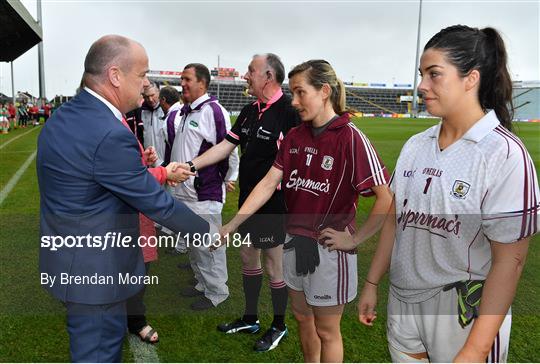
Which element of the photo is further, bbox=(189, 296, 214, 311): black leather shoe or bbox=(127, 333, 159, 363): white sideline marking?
bbox=(189, 296, 214, 311): black leather shoe

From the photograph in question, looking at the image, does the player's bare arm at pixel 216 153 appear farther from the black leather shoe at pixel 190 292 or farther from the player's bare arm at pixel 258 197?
the black leather shoe at pixel 190 292

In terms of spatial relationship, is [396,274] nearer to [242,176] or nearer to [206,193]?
[242,176]

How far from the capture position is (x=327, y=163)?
92.5 inches

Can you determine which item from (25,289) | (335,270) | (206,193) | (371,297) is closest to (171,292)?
(206,193)

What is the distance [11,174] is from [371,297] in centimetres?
1064

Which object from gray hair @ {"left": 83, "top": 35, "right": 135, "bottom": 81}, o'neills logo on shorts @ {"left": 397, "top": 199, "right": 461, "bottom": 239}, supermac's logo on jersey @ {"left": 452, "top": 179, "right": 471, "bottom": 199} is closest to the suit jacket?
gray hair @ {"left": 83, "top": 35, "right": 135, "bottom": 81}

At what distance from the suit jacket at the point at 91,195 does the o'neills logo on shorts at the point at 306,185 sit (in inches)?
29.4

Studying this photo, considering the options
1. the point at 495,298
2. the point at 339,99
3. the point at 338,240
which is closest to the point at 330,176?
the point at 338,240

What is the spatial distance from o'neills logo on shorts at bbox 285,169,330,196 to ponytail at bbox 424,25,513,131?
97cm

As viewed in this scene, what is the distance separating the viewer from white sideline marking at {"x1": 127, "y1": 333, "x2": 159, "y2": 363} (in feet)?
10.1

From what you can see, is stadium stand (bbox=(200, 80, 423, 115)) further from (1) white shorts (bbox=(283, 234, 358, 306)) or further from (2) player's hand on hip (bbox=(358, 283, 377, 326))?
(2) player's hand on hip (bbox=(358, 283, 377, 326))

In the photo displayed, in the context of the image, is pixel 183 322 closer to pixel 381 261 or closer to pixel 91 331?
pixel 91 331

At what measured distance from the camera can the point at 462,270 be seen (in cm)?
158

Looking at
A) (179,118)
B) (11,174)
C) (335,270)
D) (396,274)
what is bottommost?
(11,174)
